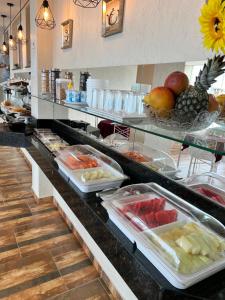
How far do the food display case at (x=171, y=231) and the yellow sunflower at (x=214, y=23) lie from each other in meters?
0.62

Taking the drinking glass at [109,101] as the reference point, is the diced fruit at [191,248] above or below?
below

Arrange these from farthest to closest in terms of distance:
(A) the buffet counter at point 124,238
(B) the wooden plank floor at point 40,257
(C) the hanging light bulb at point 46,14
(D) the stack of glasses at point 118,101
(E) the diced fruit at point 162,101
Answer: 1. (C) the hanging light bulb at point 46,14
2. (B) the wooden plank floor at point 40,257
3. (D) the stack of glasses at point 118,101
4. (E) the diced fruit at point 162,101
5. (A) the buffet counter at point 124,238

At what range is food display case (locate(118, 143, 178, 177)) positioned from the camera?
118cm

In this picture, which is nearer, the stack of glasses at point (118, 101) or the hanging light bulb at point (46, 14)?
the stack of glasses at point (118, 101)

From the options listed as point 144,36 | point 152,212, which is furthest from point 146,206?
point 144,36

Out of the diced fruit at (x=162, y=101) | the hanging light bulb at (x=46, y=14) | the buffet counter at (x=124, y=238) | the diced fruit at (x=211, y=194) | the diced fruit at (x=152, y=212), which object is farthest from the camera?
the hanging light bulb at (x=46, y=14)

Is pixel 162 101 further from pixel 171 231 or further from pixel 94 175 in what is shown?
pixel 94 175

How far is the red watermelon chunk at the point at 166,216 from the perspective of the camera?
84 centimetres

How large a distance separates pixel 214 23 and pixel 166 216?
0.71 metres

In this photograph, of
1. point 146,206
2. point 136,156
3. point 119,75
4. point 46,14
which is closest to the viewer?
point 146,206

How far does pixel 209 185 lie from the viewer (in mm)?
1044

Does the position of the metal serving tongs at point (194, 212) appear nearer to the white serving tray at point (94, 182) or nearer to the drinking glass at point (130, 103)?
the white serving tray at point (94, 182)

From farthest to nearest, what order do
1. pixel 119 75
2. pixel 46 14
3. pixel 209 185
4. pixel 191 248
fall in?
pixel 46 14 → pixel 119 75 → pixel 209 185 → pixel 191 248

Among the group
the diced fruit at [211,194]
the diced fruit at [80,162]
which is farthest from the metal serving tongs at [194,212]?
the diced fruit at [80,162]
